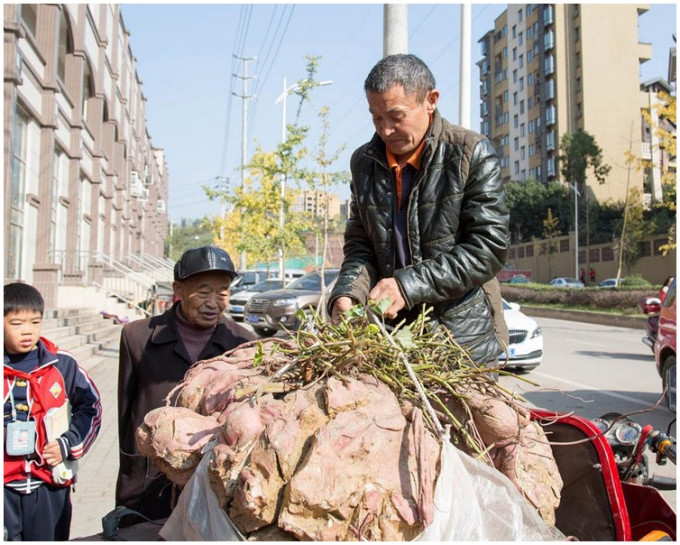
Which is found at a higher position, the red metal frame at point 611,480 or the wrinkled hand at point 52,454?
the red metal frame at point 611,480

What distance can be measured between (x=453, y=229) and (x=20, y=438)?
2.13 meters

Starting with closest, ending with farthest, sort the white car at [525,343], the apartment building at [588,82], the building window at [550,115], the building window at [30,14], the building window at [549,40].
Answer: the white car at [525,343]
the building window at [30,14]
the apartment building at [588,82]
the building window at [549,40]
the building window at [550,115]

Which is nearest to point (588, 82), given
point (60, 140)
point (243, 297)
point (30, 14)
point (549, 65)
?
point (549, 65)

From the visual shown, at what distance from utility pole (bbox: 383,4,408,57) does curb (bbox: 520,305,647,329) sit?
1675 cm

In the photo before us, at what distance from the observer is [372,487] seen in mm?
1365

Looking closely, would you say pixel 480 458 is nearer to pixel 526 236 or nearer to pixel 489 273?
pixel 489 273

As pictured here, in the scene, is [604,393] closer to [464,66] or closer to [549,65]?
[464,66]

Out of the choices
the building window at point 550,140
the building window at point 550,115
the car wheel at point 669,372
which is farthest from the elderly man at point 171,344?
the building window at point 550,115

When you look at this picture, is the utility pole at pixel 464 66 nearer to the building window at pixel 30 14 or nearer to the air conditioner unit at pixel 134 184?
the building window at pixel 30 14

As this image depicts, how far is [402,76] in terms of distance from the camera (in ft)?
7.52

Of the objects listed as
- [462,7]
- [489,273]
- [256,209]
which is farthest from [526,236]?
[489,273]

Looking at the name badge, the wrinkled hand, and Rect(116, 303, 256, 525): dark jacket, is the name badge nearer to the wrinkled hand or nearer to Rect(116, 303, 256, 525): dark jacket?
the wrinkled hand

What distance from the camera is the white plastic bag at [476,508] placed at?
4.54ft

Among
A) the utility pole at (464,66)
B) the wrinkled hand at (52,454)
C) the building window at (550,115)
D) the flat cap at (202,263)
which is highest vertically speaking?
the building window at (550,115)
